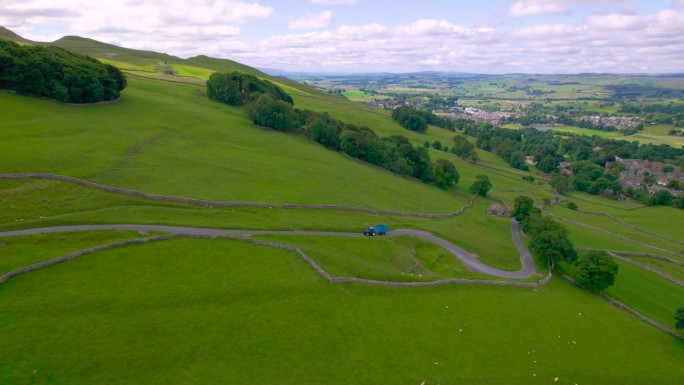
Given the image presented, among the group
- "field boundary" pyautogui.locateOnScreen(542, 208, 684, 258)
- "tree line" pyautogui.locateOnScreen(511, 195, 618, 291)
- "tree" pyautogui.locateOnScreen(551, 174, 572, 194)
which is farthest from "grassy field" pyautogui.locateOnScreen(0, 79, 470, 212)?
"tree" pyautogui.locateOnScreen(551, 174, 572, 194)

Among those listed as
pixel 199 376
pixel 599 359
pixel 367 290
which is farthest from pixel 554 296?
pixel 199 376

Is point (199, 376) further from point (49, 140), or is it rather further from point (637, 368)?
point (49, 140)

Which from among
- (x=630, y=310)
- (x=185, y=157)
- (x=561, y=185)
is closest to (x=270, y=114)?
(x=185, y=157)

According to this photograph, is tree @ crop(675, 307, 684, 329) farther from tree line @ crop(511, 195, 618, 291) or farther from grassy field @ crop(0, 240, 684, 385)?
tree line @ crop(511, 195, 618, 291)

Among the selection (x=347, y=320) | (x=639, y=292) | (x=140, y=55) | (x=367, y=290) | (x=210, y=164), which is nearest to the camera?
(x=347, y=320)

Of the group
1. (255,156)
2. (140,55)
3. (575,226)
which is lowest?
(575,226)
